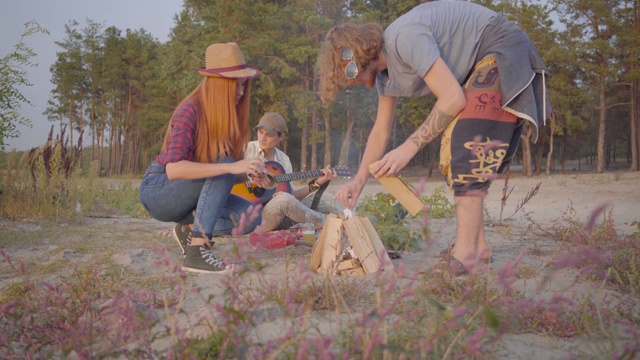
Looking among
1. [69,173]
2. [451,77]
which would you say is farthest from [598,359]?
[69,173]

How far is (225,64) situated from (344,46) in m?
1.04

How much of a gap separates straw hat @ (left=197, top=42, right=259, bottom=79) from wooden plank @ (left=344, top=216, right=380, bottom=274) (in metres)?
1.32

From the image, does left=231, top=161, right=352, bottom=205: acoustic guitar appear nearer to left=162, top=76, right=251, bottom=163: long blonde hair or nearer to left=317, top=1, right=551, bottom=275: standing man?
left=162, top=76, right=251, bottom=163: long blonde hair

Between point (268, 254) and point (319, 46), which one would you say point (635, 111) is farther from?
point (268, 254)

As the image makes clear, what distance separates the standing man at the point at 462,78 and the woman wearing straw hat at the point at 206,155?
81 cm

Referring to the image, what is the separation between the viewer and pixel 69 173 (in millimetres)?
8406

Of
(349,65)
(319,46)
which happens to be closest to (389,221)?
(349,65)

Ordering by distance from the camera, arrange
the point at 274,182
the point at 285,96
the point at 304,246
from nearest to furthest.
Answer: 1. the point at 304,246
2. the point at 274,182
3. the point at 285,96

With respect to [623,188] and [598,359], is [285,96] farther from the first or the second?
[598,359]

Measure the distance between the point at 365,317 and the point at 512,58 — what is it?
7.36ft

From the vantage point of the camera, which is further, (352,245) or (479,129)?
(352,245)

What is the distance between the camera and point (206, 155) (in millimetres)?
3752

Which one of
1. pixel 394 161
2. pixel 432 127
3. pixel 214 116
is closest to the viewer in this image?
pixel 394 161

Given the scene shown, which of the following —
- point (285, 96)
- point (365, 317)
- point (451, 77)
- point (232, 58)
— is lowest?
point (365, 317)
